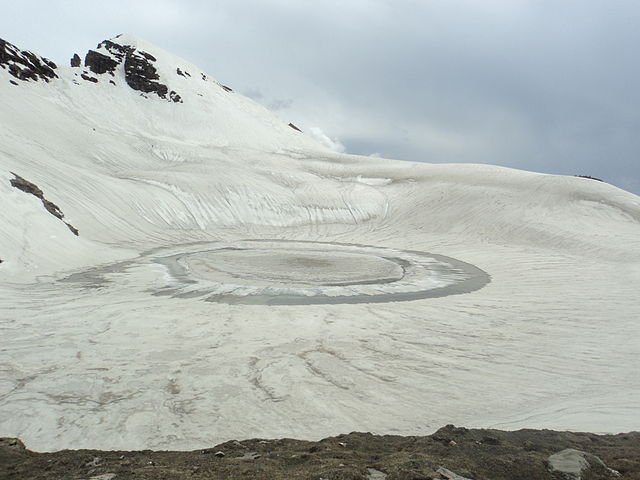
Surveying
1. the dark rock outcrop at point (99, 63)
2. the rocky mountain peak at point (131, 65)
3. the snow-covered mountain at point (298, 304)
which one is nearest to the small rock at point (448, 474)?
the snow-covered mountain at point (298, 304)

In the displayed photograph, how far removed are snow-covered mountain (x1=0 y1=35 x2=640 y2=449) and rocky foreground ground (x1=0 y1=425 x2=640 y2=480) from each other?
917 millimetres

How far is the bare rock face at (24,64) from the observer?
47312mm

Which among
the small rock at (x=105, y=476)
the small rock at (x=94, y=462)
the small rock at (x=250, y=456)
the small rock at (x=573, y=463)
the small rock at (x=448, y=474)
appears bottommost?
the small rock at (x=94, y=462)

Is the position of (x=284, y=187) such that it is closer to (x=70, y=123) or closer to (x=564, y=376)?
(x=70, y=123)

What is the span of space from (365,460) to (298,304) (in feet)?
24.9

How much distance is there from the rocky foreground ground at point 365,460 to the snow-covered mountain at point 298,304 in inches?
36.1

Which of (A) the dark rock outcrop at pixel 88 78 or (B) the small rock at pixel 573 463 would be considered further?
(A) the dark rock outcrop at pixel 88 78

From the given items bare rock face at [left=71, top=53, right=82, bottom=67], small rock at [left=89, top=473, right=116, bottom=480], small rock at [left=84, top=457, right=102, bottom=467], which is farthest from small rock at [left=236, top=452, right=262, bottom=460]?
bare rock face at [left=71, top=53, right=82, bottom=67]

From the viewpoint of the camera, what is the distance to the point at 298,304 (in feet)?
36.9

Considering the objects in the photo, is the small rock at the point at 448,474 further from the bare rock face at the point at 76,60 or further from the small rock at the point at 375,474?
the bare rock face at the point at 76,60

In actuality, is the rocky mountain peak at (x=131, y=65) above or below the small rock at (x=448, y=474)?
above

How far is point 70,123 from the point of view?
42.0 metres

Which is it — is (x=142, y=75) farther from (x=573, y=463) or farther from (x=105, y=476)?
(x=573, y=463)

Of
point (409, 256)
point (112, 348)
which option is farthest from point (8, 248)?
point (409, 256)
